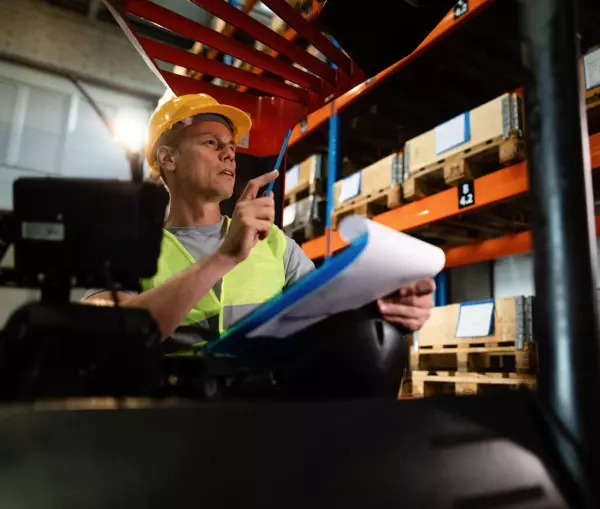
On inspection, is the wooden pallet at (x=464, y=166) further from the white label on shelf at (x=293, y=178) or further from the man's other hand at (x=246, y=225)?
the man's other hand at (x=246, y=225)

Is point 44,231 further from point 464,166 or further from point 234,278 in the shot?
point 464,166

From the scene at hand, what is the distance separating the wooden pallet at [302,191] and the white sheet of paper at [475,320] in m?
1.71

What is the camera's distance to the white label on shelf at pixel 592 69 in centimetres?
254

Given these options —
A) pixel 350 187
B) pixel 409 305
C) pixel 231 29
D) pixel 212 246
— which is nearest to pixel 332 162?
pixel 350 187

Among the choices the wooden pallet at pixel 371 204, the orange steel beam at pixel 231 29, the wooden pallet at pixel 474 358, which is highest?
the orange steel beam at pixel 231 29

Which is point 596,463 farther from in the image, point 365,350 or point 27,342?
point 27,342

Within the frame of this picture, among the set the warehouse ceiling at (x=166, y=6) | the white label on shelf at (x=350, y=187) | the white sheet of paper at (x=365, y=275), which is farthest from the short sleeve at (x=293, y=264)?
A: the warehouse ceiling at (x=166, y=6)

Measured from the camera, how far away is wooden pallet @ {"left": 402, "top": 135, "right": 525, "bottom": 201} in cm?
285

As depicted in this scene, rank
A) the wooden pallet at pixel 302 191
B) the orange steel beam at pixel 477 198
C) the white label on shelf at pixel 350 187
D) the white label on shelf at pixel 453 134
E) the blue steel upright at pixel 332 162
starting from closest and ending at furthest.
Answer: the orange steel beam at pixel 477 198
the white label on shelf at pixel 453 134
the white label on shelf at pixel 350 187
the blue steel upright at pixel 332 162
the wooden pallet at pixel 302 191

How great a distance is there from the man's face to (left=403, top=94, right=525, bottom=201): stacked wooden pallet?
1711mm

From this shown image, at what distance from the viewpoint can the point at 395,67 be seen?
3.68m

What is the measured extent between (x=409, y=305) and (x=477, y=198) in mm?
2387

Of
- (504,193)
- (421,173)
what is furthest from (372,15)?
(421,173)

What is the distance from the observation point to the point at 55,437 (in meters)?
0.46
